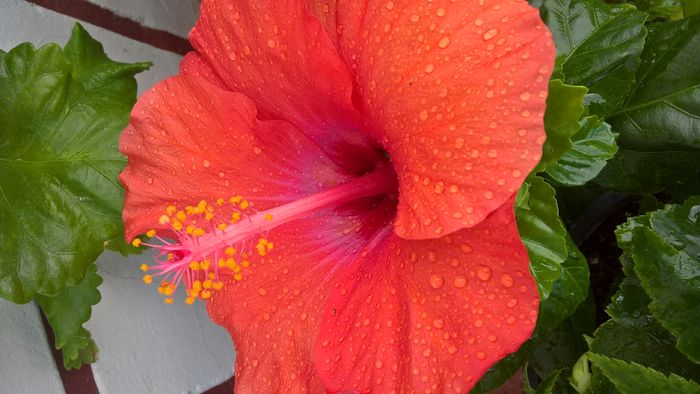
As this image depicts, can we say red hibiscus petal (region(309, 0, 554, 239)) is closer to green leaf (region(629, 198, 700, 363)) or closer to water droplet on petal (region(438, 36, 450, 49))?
water droplet on petal (region(438, 36, 450, 49))

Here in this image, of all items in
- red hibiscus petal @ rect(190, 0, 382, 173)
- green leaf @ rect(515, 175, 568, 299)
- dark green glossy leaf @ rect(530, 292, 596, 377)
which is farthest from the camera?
dark green glossy leaf @ rect(530, 292, 596, 377)

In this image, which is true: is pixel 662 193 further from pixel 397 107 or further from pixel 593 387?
pixel 397 107

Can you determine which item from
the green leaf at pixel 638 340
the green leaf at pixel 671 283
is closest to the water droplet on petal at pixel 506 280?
the green leaf at pixel 671 283

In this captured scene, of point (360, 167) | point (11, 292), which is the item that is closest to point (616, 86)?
point (360, 167)

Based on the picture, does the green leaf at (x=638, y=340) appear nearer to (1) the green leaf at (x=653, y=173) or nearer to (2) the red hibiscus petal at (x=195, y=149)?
(1) the green leaf at (x=653, y=173)

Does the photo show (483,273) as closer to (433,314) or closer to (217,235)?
(433,314)

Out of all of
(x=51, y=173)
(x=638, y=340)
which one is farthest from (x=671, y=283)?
(x=51, y=173)

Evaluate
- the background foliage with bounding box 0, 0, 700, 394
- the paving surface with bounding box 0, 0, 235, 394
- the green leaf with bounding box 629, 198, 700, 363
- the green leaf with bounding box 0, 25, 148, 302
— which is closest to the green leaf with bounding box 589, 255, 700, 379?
the background foliage with bounding box 0, 0, 700, 394
